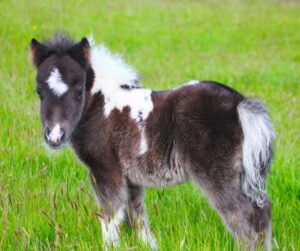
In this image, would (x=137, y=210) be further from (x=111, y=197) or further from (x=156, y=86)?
(x=156, y=86)

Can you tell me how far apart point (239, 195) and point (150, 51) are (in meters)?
8.57

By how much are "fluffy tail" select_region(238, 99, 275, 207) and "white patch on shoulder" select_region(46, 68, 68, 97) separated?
4.37ft

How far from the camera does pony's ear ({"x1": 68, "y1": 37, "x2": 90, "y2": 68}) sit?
4.64 meters

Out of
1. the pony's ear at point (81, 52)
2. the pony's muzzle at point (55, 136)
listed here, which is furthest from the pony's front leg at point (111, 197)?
the pony's ear at point (81, 52)

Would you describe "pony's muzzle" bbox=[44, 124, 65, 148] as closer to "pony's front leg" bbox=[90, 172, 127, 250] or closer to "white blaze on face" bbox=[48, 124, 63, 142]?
"white blaze on face" bbox=[48, 124, 63, 142]

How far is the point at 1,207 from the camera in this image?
427 cm

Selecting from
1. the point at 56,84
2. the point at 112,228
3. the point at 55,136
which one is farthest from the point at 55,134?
the point at 112,228

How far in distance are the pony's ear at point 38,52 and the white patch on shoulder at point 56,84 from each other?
348 millimetres

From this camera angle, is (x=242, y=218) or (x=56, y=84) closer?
(x=242, y=218)

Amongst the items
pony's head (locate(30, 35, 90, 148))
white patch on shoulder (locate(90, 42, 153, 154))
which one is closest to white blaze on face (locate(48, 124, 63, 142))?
pony's head (locate(30, 35, 90, 148))

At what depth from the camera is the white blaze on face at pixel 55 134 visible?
13.4 ft

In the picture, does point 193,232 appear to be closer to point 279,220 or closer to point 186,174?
point 186,174

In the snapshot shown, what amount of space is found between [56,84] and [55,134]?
0.42 metres

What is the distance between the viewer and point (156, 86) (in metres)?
9.09
